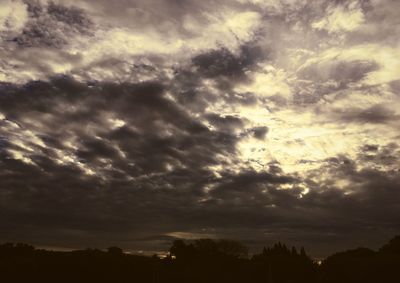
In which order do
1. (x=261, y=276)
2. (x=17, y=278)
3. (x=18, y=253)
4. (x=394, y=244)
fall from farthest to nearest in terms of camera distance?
(x=394, y=244) < (x=18, y=253) < (x=261, y=276) < (x=17, y=278)

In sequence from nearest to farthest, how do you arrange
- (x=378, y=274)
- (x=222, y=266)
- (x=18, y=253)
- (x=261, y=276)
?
(x=378, y=274) → (x=261, y=276) → (x=222, y=266) → (x=18, y=253)

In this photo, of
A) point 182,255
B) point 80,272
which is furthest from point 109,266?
point 182,255

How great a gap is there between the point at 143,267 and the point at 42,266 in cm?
1078

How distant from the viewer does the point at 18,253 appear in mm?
66000

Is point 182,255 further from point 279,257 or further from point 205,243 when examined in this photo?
point 205,243

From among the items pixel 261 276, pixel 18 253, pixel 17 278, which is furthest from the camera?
pixel 18 253

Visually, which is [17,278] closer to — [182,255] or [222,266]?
[222,266]

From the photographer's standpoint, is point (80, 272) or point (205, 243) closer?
point (80, 272)

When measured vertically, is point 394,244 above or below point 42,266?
above

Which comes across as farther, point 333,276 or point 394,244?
point 394,244

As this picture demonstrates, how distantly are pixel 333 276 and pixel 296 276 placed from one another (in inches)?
466

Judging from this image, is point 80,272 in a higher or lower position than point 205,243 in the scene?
lower

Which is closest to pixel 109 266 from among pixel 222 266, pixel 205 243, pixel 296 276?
pixel 222 266

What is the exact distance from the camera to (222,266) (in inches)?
2271
